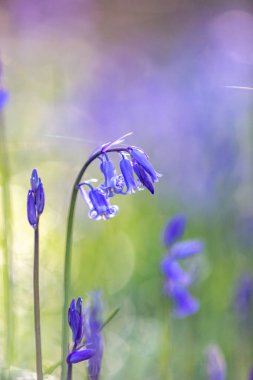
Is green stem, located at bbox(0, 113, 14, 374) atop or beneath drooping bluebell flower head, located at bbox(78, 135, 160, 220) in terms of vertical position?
beneath

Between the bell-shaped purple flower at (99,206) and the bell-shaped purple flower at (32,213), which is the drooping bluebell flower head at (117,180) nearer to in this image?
the bell-shaped purple flower at (99,206)

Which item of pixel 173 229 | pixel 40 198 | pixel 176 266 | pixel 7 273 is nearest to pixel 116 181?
pixel 40 198

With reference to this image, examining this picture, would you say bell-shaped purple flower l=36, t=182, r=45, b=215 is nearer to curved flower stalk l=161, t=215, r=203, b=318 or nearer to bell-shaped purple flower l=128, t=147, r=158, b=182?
bell-shaped purple flower l=128, t=147, r=158, b=182

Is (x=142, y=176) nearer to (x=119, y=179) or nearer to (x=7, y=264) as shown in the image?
(x=119, y=179)

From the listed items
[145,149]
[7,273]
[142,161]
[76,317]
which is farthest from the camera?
[145,149]

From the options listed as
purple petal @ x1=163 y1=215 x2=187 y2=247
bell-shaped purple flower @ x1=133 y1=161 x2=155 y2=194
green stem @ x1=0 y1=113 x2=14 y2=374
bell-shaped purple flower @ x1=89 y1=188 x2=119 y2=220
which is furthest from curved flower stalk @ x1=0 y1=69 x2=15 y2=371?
bell-shaped purple flower @ x1=133 y1=161 x2=155 y2=194

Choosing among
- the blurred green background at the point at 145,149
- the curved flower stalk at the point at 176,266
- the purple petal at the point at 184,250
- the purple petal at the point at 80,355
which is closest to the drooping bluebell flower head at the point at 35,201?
the purple petal at the point at 80,355
